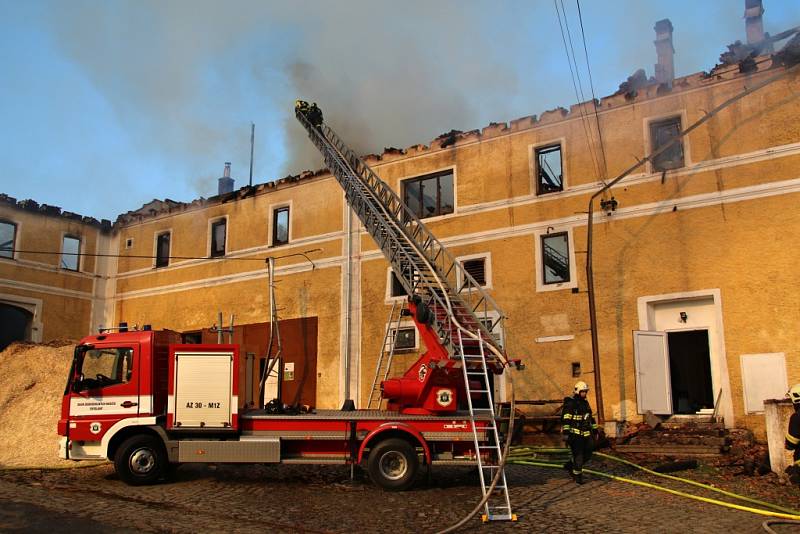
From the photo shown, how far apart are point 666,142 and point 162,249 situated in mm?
19105

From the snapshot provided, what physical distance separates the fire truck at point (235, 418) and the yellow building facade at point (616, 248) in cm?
597

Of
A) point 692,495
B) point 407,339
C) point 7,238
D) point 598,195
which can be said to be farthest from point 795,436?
point 7,238

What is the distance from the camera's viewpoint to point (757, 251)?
48.5 ft

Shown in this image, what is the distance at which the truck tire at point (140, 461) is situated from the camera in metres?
10.8

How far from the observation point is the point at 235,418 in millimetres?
10875

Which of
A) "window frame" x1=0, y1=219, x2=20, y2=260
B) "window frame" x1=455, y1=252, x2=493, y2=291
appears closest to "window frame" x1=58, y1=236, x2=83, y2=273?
"window frame" x1=0, y1=219, x2=20, y2=260

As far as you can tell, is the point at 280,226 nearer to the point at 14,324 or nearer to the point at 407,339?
the point at 407,339

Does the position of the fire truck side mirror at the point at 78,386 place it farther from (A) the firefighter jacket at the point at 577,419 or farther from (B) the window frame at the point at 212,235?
(B) the window frame at the point at 212,235

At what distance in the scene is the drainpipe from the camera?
14.8m

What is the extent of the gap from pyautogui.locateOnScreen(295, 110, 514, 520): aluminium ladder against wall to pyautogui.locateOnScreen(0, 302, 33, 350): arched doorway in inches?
565

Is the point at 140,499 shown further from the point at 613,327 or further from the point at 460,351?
the point at 613,327

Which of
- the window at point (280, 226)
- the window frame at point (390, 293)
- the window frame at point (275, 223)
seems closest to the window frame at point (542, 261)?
the window frame at point (390, 293)

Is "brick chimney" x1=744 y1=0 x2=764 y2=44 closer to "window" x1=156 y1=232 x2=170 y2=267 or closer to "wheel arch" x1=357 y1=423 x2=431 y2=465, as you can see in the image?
"wheel arch" x1=357 y1=423 x2=431 y2=465

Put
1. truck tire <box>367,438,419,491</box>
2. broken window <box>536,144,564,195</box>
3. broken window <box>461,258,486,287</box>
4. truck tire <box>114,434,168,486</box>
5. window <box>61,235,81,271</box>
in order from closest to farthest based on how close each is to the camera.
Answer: truck tire <box>367,438,419,491</box> → truck tire <box>114,434,168,486</box> → broken window <box>536,144,564,195</box> → broken window <box>461,258,486,287</box> → window <box>61,235,81,271</box>
